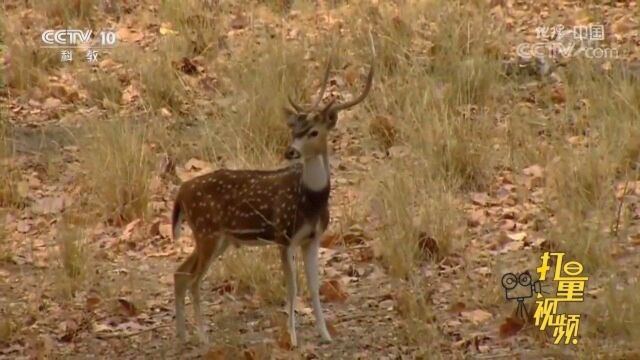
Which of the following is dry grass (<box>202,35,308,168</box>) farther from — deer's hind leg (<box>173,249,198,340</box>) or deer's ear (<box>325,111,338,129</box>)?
deer's ear (<box>325,111,338,129</box>)

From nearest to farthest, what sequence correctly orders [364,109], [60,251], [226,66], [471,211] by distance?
[60,251] → [471,211] → [364,109] → [226,66]

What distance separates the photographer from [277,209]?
6.10 m

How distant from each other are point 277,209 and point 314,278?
372 mm

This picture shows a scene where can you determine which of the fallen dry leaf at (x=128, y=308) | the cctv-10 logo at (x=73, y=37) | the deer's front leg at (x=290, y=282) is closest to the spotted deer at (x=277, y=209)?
the deer's front leg at (x=290, y=282)

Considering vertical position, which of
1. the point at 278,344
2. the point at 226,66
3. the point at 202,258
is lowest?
the point at 278,344

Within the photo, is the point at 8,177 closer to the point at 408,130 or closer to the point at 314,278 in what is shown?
the point at 408,130

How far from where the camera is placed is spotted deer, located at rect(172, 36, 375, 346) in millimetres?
5938

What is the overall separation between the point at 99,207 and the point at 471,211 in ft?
7.94

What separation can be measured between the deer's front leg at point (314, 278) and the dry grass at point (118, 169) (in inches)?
91.9

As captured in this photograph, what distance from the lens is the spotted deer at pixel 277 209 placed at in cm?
594

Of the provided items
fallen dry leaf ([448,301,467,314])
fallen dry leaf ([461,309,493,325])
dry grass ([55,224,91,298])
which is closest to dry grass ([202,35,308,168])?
dry grass ([55,224,91,298])

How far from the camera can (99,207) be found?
8.35 meters

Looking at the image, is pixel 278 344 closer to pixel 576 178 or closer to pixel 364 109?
pixel 576 178

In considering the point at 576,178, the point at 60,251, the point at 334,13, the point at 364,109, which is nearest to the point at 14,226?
the point at 60,251
